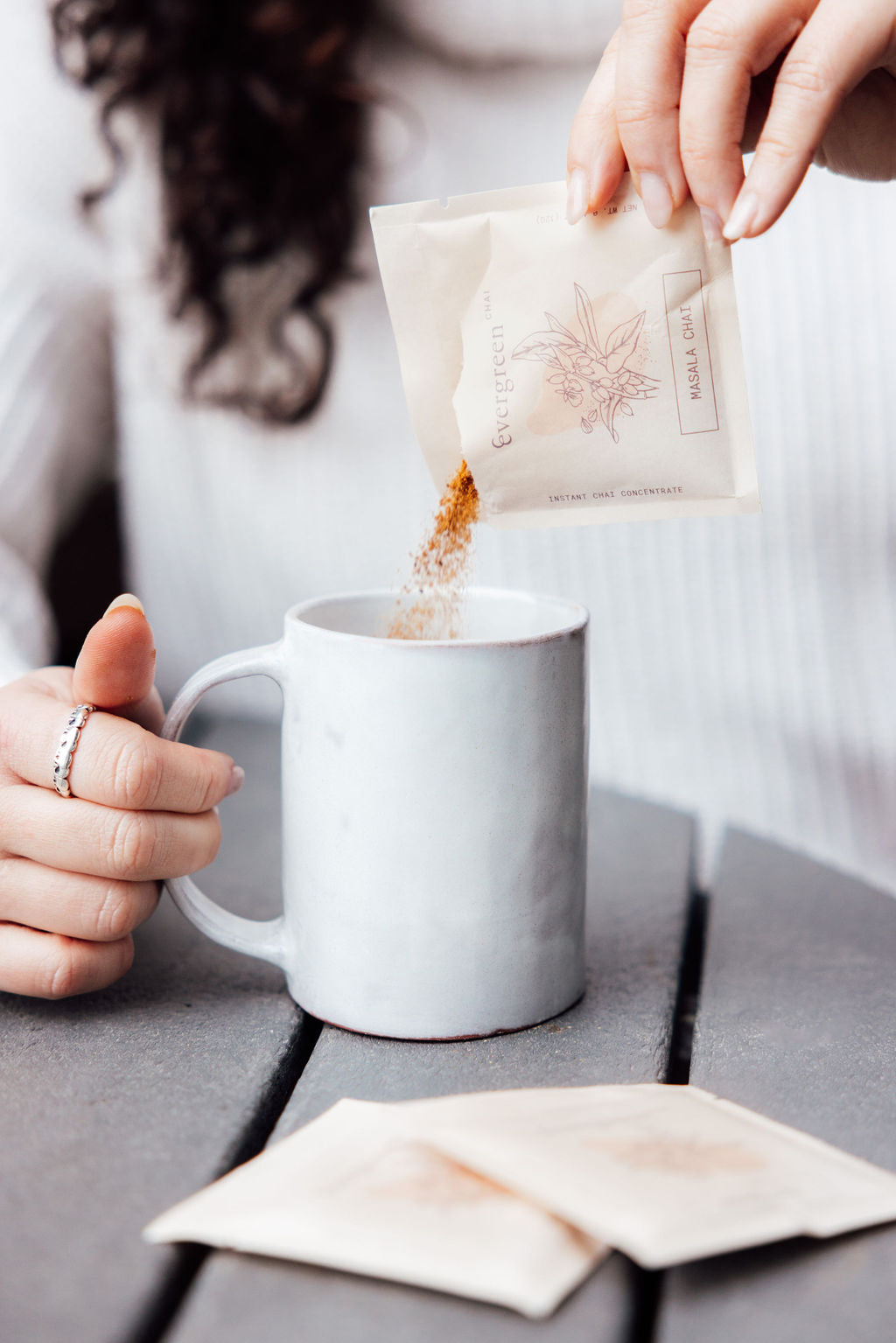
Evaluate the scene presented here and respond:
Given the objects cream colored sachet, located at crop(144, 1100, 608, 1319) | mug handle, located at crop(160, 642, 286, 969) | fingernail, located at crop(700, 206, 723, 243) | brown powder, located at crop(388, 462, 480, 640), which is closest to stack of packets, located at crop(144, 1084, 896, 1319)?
cream colored sachet, located at crop(144, 1100, 608, 1319)

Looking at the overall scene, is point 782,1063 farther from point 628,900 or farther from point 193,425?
point 193,425

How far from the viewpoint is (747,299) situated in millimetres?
1095

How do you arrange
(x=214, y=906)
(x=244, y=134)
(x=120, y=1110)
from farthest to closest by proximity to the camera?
(x=244, y=134) < (x=214, y=906) < (x=120, y=1110)

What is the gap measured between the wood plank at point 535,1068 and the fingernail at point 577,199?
16.3 inches

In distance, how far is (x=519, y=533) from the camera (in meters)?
1.20

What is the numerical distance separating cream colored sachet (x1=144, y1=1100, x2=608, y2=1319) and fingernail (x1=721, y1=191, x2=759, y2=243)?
17.8 inches

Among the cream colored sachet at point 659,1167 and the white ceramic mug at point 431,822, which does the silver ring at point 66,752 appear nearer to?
the white ceramic mug at point 431,822

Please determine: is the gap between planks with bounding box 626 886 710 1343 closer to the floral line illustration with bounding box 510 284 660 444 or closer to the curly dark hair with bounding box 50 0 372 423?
the floral line illustration with bounding box 510 284 660 444

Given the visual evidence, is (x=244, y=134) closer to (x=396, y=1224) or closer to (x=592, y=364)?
(x=592, y=364)

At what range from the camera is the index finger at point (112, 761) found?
559 millimetres

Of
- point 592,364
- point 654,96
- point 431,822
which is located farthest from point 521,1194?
point 654,96

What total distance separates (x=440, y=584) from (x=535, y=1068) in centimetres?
28

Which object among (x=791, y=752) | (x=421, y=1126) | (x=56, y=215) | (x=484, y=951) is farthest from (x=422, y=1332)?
(x=56, y=215)

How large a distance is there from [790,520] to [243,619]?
0.61 m
